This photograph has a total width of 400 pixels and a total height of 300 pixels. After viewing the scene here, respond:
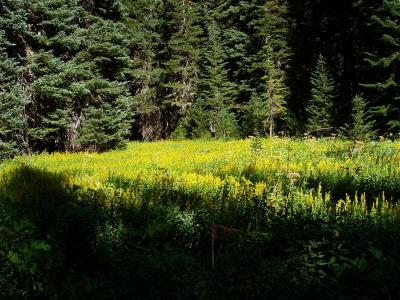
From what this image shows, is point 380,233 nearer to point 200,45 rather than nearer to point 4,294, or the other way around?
point 4,294

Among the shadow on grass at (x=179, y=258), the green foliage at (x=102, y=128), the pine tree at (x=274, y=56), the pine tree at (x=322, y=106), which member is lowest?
the shadow on grass at (x=179, y=258)

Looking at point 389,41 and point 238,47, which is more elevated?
point 238,47

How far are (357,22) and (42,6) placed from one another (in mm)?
21582

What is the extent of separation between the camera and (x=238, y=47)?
36.0 metres

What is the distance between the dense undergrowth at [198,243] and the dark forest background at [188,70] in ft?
20.6

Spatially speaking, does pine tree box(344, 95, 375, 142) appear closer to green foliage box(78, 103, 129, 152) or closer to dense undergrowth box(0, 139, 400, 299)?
dense undergrowth box(0, 139, 400, 299)

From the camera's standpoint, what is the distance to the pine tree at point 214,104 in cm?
3117

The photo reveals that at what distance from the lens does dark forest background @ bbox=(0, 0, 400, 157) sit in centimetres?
1719

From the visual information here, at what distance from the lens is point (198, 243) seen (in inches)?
220

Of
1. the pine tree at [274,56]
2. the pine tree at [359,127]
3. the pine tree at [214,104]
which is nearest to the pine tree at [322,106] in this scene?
the pine tree at [274,56]

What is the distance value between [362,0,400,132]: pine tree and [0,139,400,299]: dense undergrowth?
15.3 meters

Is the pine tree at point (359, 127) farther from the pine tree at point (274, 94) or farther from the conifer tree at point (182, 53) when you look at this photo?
the conifer tree at point (182, 53)

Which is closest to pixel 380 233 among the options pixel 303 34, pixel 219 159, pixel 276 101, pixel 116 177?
pixel 116 177

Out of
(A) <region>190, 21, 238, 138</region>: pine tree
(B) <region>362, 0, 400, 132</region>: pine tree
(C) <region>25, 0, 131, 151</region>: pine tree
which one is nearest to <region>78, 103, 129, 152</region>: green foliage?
(C) <region>25, 0, 131, 151</region>: pine tree
